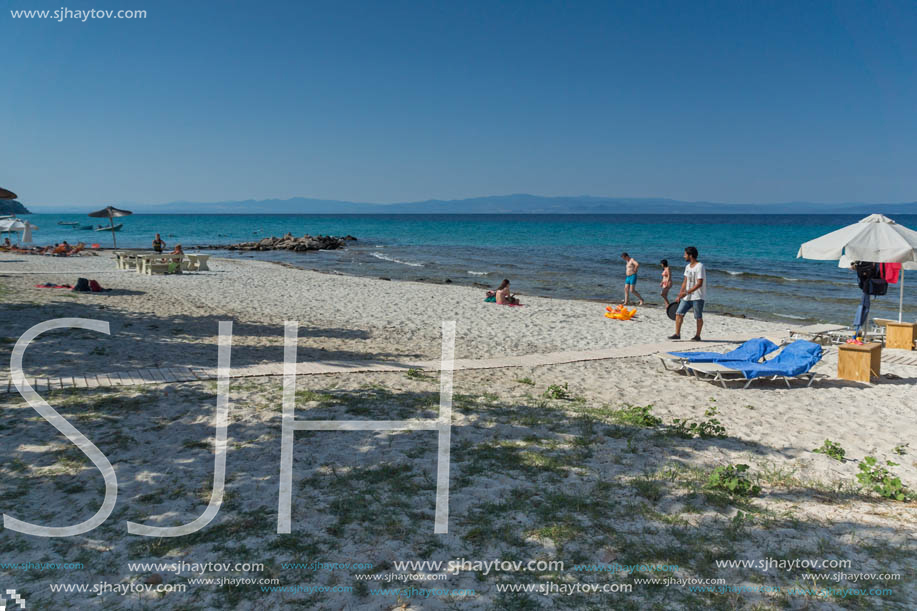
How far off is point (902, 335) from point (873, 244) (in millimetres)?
2415

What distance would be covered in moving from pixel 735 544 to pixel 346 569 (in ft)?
8.21

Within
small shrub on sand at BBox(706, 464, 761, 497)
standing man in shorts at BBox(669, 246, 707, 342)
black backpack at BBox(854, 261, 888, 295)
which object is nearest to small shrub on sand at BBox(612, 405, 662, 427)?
small shrub on sand at BBox(706, 464, 761, 497)

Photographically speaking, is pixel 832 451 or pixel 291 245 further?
pixel 291 245

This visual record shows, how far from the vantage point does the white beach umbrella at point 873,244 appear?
9.64m

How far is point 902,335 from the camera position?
11070 millimetres

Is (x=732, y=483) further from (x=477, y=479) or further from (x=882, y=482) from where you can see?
(x=477, y=479)

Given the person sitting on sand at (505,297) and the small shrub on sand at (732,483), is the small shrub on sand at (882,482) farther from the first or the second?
the person sitting on sand at (505,297)

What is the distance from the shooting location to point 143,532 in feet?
12.6

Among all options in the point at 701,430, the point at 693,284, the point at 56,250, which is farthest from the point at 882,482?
the point at 56,250

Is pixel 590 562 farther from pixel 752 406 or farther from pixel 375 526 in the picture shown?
pixel 752 406

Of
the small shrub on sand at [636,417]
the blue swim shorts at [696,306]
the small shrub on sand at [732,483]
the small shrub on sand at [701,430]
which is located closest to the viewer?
the small shrub on sand at [732,483]

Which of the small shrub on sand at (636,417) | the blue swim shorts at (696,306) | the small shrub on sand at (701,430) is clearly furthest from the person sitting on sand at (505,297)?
the small shrub on sand at (701,430)

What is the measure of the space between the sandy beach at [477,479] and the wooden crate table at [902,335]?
5.51 feet

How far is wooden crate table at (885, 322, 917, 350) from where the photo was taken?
1101cm
